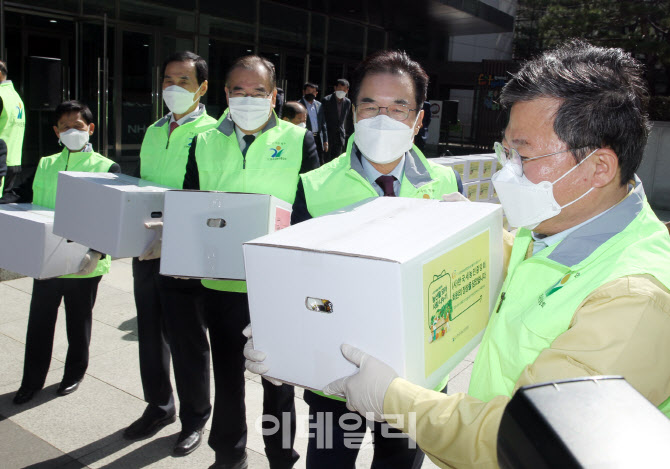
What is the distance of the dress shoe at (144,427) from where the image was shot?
10.4ft

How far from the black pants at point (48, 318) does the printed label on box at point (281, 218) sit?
1758 mm

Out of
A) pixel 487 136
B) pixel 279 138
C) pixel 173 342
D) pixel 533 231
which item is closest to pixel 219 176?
pixel 279 138

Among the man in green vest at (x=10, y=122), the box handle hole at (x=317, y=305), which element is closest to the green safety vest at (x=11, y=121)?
the man in green vest at (x=10, y=122)

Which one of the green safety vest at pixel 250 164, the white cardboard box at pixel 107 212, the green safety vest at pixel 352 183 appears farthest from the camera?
the green safety vest at pixel 250 164

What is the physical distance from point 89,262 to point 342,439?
1928mm

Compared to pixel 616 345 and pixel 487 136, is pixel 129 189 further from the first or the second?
pixel 487 136

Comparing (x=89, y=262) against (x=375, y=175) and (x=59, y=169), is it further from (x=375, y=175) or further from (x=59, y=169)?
(x=375, y=175)

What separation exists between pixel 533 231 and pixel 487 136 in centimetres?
1997

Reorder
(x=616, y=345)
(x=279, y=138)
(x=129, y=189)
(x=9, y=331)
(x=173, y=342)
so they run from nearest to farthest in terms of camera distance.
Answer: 1. (x=616, y=345)
2. (x=129, y=189)
3. (x=279, y=138)
4. (x=173, y=342)
5. (x=9, y=331)

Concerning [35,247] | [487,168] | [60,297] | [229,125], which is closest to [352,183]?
[229,125]

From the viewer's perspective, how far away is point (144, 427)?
321 cm

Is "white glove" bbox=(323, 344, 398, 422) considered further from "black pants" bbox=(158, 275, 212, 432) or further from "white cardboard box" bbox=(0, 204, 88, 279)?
"white cardboard box" bbox=(0, 204, 88, 279)

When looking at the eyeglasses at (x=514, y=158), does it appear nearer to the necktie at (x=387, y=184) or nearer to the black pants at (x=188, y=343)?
the necktie at (x=387, y=184)

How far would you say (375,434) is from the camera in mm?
2068
